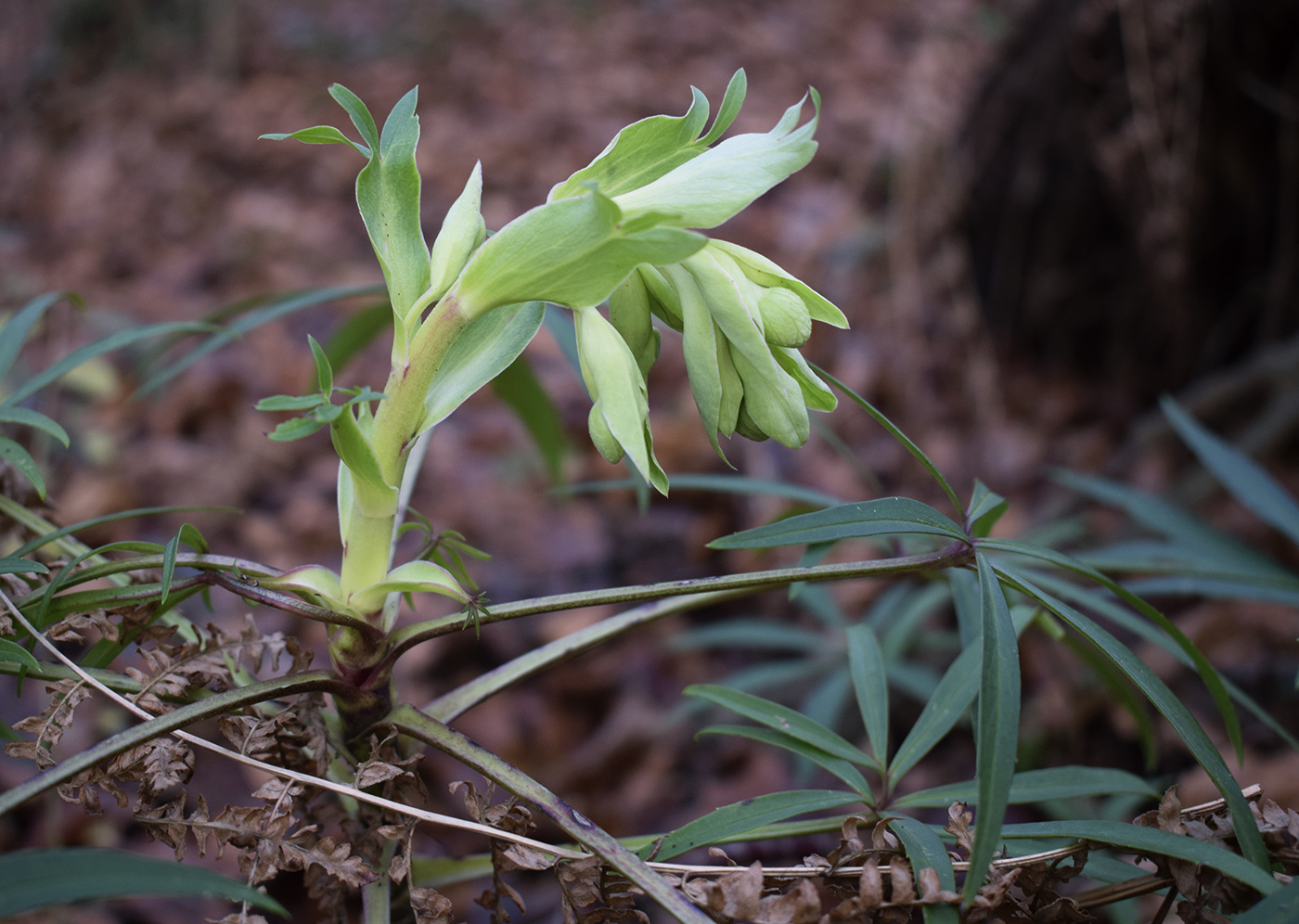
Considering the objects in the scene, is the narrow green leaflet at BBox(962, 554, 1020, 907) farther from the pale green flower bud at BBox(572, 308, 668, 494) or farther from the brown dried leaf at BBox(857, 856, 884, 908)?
the pale green flower bud at BBox(572, 308, 668, 494)

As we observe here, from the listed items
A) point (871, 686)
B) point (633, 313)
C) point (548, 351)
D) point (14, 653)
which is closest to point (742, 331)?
point (633, 313)

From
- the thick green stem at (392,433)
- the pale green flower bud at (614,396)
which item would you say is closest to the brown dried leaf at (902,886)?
the pale green flower bud at (614,396)

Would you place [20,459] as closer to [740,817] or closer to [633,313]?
[633,313]

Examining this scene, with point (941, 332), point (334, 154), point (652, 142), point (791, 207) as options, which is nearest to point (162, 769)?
point (652, 142)

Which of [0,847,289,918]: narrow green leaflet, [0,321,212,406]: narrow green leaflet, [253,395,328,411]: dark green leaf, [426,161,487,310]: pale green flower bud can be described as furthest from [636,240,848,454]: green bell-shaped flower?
[0,321,212,406]: narrow green leaflet

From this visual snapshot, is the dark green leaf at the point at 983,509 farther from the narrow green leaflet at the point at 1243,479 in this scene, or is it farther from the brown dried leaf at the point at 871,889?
the narrow green leaflet at the point at 1243,479
